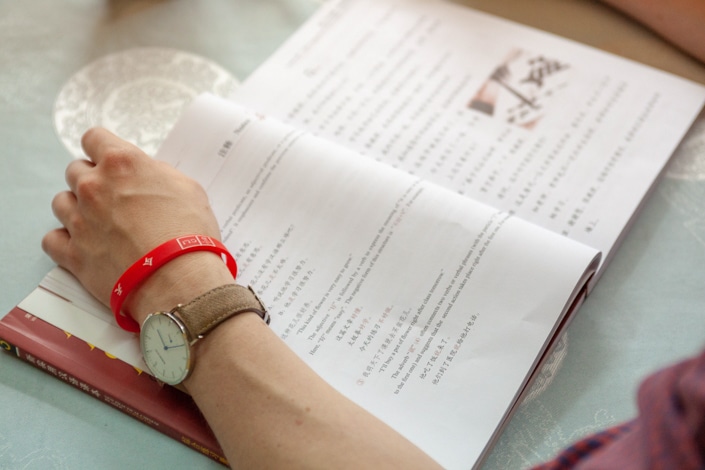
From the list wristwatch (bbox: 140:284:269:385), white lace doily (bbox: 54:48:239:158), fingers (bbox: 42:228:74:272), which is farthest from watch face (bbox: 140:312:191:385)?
white lace doily (bbox: 54:48:239:158)

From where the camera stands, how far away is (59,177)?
0.75 meters

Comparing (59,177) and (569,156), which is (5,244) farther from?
(569,156)

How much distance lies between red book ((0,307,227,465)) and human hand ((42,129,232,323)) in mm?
45

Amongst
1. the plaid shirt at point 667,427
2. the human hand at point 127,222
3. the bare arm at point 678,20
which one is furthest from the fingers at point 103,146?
the bare arm at point 678,20

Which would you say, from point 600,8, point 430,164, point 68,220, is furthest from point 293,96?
point 600,8

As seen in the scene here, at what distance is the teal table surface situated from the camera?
22.3 inches

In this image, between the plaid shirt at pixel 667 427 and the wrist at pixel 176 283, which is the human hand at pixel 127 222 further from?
the plaid shirt at pixel 667 427

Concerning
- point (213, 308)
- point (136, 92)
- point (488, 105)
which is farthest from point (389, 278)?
point (136, 92)

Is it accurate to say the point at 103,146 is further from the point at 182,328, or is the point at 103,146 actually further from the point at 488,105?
the point at 488,105

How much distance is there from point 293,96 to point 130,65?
0.66ft

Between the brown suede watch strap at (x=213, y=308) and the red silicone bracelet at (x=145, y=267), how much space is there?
2.0 inches

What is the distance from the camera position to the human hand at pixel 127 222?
1.96ft

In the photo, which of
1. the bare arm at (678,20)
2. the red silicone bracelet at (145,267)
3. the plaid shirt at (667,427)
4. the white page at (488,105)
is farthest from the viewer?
the bare arm at (678,20)

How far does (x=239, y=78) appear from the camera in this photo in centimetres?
85
